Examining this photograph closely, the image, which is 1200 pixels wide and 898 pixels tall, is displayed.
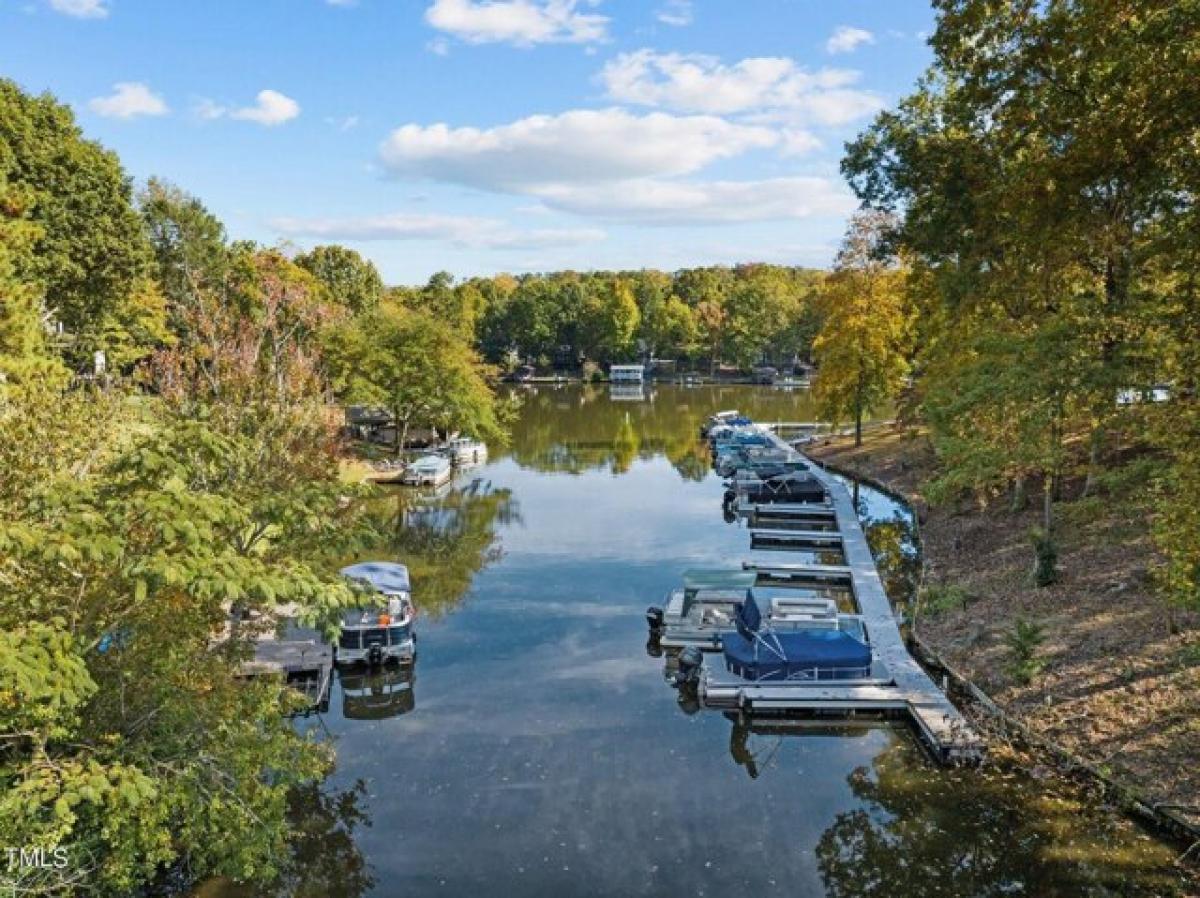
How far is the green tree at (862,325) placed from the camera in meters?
46.2

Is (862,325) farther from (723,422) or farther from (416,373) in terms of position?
(416,373)

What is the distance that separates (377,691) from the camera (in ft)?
64.4

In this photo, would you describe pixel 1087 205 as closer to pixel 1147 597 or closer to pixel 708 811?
pixel 1147 597

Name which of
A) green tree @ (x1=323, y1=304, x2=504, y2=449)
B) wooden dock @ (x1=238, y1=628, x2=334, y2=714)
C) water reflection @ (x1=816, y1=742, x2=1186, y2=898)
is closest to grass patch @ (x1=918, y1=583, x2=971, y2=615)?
water reflection @ (x1=816, y1=742, x2=1186, y2=898)

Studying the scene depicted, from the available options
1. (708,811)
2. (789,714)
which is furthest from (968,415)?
(708,811)

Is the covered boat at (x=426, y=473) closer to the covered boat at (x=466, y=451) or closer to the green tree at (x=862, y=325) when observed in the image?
the covered boat at (x=466, y=451)

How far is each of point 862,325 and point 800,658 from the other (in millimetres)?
31065

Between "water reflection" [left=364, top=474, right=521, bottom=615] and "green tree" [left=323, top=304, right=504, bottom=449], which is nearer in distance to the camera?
"water reflection" [left=364, top=474, right=521, bottom=615]

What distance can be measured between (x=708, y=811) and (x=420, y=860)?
15.6ft

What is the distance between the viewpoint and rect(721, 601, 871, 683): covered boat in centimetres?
1873

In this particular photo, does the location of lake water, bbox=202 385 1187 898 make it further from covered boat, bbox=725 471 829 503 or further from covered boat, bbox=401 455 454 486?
covered boat, bbox=401 455 454 486

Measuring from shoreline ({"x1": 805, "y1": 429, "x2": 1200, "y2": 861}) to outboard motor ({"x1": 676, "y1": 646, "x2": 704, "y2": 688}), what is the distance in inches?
215

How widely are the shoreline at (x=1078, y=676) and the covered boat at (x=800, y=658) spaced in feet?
7.48

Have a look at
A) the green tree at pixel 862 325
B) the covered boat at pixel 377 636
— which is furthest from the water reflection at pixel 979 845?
the green tree at pixel 862 325
